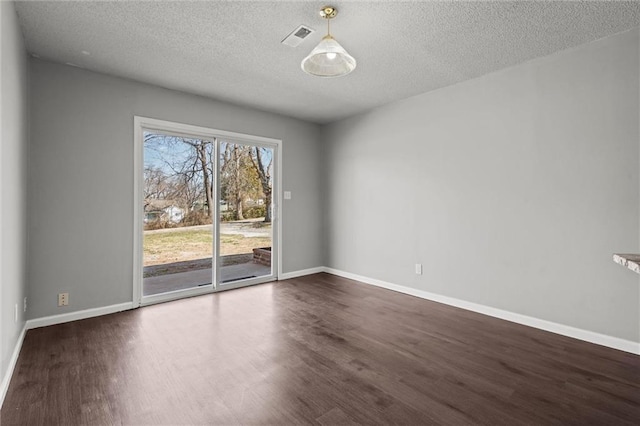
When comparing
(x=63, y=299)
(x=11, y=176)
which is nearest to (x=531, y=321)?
(x=11, y=176)

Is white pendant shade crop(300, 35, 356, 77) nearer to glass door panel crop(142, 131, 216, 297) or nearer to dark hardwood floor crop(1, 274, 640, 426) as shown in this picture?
dark hardwood floor crop(1, 274, 640, 426)

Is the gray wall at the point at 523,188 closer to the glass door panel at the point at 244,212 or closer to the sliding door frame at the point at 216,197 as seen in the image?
the sliding door frame at the point at 216,197

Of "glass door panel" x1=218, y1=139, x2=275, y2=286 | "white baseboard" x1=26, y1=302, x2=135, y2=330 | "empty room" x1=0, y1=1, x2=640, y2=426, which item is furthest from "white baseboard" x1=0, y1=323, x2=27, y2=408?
"glass door panel" x1=218, y1=139, x2=275, y2=286

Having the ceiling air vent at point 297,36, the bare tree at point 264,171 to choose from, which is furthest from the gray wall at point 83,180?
the ceiling air vent at point 297,36

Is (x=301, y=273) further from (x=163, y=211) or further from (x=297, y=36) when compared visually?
(x=297, y=36)

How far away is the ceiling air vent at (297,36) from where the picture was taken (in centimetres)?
260

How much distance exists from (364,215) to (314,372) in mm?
2958

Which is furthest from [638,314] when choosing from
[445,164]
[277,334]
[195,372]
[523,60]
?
[195,372]

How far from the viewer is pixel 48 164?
315 cm

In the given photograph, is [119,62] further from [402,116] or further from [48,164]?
[402,116]

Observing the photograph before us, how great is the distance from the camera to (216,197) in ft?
14.3

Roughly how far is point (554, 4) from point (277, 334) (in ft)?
11.2

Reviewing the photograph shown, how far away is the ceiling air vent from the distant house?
245 centimetres

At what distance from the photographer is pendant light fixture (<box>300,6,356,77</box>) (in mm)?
2248
